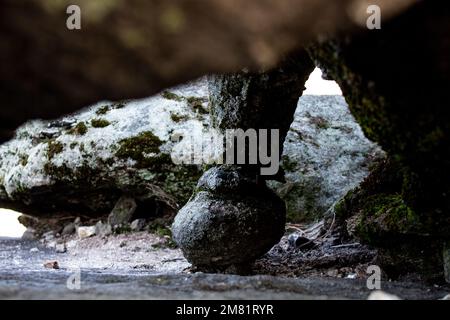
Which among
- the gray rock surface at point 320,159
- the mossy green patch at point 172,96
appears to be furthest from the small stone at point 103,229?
the gray rock surface at point 320,159

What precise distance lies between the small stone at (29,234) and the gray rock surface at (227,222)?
5536 millimetres

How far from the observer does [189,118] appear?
30.3ft

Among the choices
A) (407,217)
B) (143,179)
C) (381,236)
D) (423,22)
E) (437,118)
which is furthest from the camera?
(143,179)

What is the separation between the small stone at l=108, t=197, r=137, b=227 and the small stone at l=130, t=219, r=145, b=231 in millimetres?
166

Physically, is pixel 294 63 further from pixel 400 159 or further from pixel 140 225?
pixel 140 225

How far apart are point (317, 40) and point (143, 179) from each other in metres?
6.22

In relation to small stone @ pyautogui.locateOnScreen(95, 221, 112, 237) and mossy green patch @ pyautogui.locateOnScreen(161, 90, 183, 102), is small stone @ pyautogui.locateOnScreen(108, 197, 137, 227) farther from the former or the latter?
mossy green patch @ pyautogui.locateOnScreen(161, 90, 183, 102)

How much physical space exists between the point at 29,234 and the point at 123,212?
209 cm

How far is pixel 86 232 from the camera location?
9203 mm

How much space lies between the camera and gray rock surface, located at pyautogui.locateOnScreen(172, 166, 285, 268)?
16.7 ft

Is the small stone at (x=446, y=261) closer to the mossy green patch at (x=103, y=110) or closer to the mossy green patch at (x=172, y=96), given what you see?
the mossy green patch at (x=172, y=96)

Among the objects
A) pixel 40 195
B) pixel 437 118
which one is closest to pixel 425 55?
pixel 437 118
